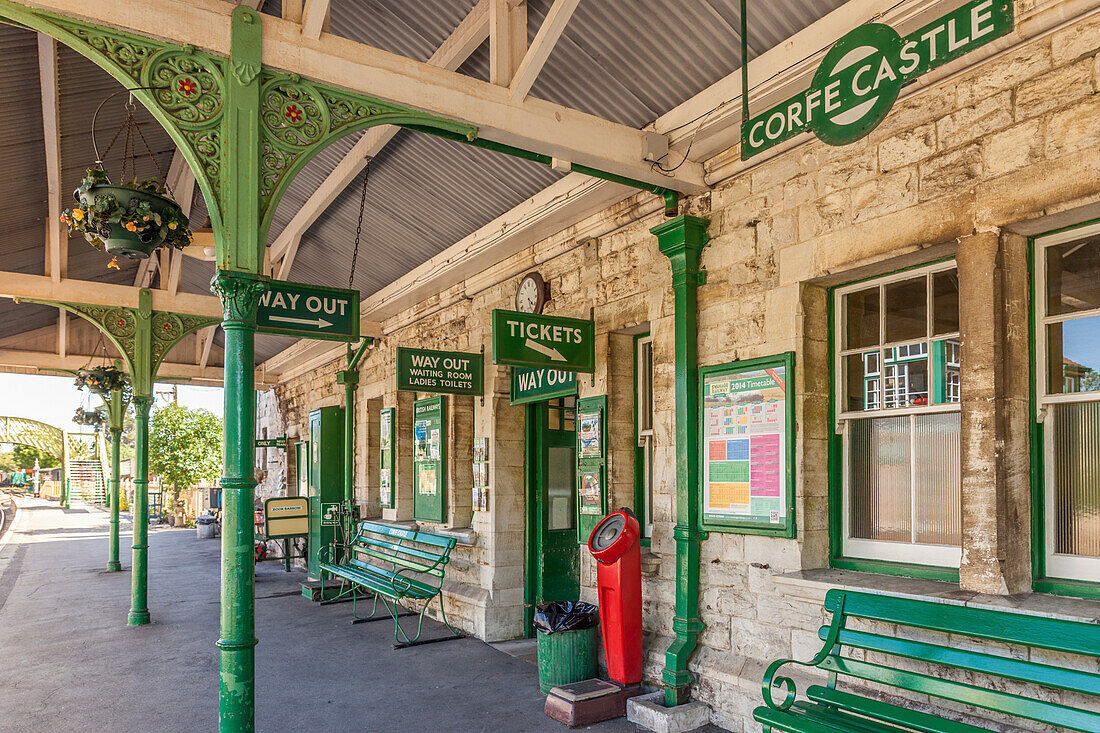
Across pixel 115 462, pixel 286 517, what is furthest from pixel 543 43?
pixel 115 462

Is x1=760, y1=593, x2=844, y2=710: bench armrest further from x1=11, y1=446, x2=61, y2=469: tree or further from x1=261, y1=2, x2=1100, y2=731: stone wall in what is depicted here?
x1=11, y1=446, x2=61, y2=469: tree

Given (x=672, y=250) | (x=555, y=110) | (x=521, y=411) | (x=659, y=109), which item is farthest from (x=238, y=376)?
(x=521, y=411)

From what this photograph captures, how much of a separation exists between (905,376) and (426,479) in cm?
601

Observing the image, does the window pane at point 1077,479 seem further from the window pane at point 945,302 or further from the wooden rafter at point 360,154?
the wooden rafter at point 360,154

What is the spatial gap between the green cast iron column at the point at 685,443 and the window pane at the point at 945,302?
150cm

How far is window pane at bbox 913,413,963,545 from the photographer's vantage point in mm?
3770

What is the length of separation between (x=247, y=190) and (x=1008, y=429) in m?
3.70

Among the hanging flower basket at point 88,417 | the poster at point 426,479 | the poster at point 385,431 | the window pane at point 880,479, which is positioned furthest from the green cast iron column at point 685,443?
the hanging flower basket at point 88,417

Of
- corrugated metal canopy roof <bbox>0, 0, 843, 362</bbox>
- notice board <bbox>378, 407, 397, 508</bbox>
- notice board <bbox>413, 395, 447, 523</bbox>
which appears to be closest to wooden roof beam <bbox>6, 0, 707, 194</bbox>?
corrugated metal canopy roof <bbox>0, 0, 843, 362</bbox>

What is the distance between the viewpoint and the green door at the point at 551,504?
725 cm

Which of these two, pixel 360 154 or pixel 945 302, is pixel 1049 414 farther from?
pixel 360 154

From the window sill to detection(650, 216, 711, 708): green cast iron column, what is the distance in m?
0.73

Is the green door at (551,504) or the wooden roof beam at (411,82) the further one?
the green door at (551,504)

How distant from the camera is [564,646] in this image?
522 centimetres
